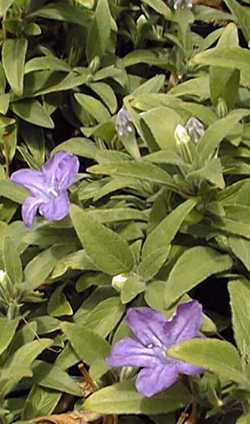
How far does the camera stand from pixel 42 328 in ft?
6.25

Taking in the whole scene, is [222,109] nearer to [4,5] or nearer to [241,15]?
[241,15]

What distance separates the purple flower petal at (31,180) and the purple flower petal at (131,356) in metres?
0.45

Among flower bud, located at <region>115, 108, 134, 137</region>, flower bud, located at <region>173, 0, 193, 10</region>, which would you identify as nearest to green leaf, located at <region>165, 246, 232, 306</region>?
flower bud, located at <region>115, 108, 134, 137</region>

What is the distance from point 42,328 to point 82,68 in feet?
2.56

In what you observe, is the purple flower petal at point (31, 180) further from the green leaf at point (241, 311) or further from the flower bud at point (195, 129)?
the green leaf at point (241, 311)

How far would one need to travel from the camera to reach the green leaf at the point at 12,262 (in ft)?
6.24

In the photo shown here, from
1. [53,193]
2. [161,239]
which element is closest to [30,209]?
[53,193]

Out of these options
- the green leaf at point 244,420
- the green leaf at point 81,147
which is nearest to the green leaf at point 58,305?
the green leaf at point 81,147

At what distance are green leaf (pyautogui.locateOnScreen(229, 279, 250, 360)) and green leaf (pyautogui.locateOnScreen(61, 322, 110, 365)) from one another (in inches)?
9.5

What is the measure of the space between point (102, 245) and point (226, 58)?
1.49ft

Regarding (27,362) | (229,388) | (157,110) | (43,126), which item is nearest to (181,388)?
(229,388)

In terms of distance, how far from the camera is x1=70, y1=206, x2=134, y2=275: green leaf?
180 cm

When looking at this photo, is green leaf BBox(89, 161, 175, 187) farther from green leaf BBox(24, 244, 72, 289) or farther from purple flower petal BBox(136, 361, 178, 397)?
purple flower petal BBox(136, 361, 178, 397)

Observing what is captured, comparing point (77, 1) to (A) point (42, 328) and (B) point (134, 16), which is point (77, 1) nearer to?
(B) point (134, 16)
